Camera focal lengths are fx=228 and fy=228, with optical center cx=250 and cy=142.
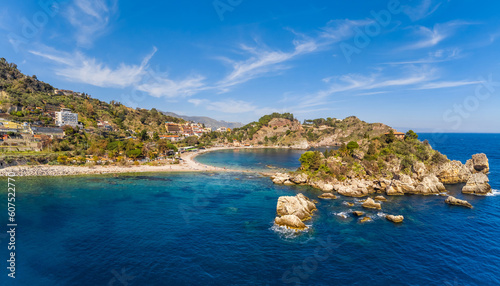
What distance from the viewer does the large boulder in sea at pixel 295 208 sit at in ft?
110

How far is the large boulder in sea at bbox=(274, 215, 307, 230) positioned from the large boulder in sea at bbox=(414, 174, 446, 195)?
3224cm

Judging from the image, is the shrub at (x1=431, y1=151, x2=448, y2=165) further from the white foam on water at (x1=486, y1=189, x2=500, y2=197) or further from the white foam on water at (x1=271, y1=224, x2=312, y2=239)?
the white foam on water at (x1=271, y1=224, x2=312, y2=239)

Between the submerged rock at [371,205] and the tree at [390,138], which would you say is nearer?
the submerged rock at [371,205]

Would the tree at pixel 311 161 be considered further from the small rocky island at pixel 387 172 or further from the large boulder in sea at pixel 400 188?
the large boulder in sea at pixel 400 188

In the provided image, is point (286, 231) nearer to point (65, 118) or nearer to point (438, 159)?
point (438, 159)

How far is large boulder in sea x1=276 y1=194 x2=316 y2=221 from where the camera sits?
33.7m

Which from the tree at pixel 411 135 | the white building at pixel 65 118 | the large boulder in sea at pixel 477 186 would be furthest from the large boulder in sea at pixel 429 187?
the white building at pixel 65 118

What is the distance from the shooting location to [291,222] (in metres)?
31.2

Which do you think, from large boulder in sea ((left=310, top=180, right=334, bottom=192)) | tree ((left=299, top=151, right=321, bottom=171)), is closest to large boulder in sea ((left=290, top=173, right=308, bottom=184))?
large boulder in sea ((left=310, top=180, right=334, bottom=192))

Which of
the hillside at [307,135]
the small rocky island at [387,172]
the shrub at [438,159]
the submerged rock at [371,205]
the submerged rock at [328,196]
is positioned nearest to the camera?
the submerged rock at [371,205]

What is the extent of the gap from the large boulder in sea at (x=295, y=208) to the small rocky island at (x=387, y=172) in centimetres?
1122

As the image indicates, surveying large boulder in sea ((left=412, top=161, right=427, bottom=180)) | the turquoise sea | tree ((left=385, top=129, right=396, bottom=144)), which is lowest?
the turquoise sea

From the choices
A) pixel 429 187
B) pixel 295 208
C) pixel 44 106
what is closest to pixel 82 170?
pixel 295 208

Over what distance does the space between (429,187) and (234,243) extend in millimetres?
44532
